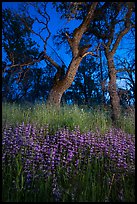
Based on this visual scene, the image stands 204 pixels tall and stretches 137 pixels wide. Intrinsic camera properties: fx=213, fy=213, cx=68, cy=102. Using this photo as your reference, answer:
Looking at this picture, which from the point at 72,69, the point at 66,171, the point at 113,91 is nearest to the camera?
the point at 66,171

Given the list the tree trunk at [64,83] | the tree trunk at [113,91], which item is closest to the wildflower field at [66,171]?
the tree trunk at [64,83]

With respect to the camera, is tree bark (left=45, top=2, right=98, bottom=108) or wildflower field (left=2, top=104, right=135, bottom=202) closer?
wildflower field (left=2, top=104, right=135, bottom=202)

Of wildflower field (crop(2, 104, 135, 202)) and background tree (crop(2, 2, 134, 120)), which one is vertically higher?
background tree (crop(2, 2, 134, 120))

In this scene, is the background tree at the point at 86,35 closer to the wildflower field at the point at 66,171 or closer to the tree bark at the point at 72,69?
the tree bark at the point at 72,69

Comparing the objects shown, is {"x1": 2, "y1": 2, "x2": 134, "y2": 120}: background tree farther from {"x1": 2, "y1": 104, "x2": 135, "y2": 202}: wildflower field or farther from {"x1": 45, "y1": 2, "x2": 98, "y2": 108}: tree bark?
{"x1": 2, "y1": 104, "x2": 135, "y2": 202}: wildflower field

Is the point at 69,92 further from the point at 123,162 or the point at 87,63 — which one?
the point at 123,162

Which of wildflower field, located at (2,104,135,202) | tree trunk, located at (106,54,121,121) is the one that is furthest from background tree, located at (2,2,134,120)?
wildflower field, located at (2,104,135,202)

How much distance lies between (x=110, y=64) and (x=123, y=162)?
Result: 322 inches

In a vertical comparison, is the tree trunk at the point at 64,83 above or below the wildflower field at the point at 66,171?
above

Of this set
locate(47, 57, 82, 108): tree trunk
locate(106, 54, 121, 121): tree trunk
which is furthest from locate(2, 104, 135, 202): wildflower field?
locate(106, 54, 121, 121): tree trunk

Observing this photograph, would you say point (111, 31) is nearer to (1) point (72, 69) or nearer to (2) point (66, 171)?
(1) point (72, 69)

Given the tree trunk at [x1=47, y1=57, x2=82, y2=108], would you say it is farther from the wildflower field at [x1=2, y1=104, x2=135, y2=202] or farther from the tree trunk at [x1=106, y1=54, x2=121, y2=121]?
the wildflower field at [x1=2, y1=104, x2=135, y2=202]

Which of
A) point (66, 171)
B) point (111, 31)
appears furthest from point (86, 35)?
point (66, 171)

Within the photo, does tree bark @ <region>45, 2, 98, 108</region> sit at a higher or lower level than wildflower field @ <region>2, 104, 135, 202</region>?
higher
